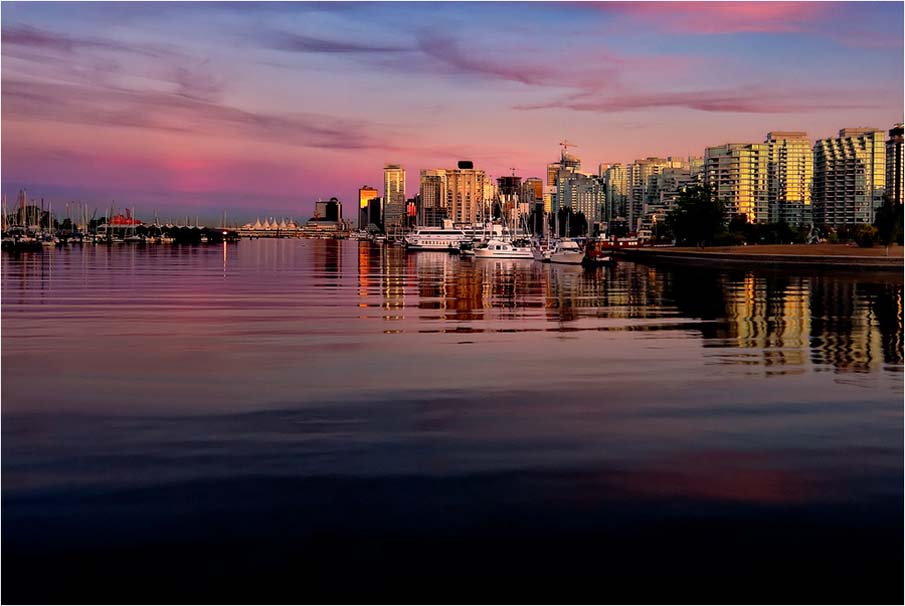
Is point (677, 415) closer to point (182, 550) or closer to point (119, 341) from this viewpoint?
point (182, 550)

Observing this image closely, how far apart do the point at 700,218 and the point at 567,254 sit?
4943 cm

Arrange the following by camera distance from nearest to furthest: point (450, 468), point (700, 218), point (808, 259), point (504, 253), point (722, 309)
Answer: point (450, 468) → point (722, 309) → point (808, 259) → point (504, 253) → point (700, 218)

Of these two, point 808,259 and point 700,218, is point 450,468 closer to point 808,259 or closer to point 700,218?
point 808,259

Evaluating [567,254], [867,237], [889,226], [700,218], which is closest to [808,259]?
[567,254]

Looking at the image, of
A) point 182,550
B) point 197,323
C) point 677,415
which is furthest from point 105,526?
point 197,323

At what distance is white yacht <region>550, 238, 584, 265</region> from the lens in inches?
3741

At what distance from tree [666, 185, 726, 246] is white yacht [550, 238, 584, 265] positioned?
40005 mm

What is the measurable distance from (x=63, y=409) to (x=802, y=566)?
1090 centimetres

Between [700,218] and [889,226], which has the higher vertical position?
[700,218]

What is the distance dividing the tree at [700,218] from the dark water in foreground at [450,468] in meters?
118

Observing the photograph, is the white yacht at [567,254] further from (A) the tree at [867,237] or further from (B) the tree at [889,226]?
(A) the tree at [867,237]

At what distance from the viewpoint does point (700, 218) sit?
139 metres

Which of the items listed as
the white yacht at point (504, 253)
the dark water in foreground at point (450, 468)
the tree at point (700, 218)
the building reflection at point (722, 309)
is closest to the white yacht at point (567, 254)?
the white yacht at point (504, 253)

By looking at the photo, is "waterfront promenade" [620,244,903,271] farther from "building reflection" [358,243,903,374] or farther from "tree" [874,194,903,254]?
"building reflection" [358,243,903,374]
